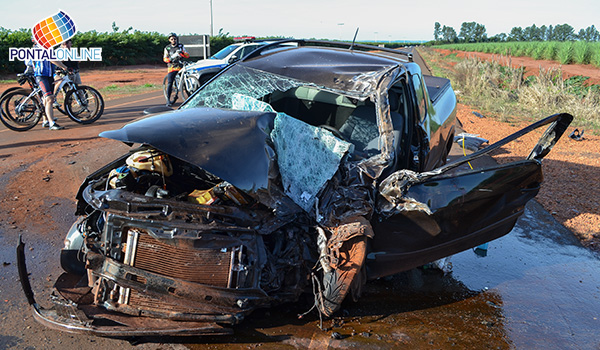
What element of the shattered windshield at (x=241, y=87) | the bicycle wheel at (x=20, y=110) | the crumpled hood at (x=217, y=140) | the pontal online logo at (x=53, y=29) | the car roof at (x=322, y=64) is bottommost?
the bicycle wheel at (x=20, y=110)

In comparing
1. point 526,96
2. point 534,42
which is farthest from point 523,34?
point 526,96

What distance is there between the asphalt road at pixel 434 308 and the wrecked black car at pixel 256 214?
246 millimetres

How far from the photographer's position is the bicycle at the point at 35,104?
862 centimetres

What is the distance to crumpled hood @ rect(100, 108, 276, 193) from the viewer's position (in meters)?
2.92

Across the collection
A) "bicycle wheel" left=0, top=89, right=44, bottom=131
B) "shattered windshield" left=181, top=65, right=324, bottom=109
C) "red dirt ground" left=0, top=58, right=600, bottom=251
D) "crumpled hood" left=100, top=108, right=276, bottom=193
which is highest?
"shattered windshield" left=181, top=65, right=324, bottom=109

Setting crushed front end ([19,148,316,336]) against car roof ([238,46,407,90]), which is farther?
car roof ([238,46,407,90])

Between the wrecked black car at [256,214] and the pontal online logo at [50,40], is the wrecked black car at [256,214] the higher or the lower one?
the lower one

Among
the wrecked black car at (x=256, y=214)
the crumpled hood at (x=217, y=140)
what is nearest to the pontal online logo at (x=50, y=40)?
the wrecked black car at (x=256, y=214)

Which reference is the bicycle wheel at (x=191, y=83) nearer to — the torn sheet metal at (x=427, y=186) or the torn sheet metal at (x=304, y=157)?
the torn sheet metal at (x=304, y=157)

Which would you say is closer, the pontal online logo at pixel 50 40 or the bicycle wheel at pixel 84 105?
the pontal online logo at pixel 50 40

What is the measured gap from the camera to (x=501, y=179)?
3486 mm

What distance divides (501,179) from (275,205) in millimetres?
1846

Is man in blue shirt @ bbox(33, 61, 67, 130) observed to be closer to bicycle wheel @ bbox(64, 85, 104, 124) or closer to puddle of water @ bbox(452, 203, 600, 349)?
bicycle wheel @ bbox(64, 85, 104, 124)

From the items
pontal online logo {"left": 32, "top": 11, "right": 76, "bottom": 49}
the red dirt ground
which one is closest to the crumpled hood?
the red dirt ground
